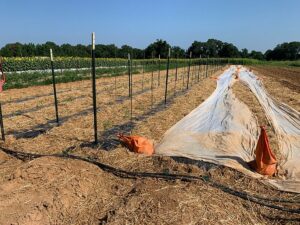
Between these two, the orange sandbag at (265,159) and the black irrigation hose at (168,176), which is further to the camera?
the orange sandbag at (265,159)

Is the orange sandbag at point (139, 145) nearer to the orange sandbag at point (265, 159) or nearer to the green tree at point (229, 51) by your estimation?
the orange sandbag at point (265, 159)

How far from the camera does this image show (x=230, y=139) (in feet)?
17.6

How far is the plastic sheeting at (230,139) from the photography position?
467 cm

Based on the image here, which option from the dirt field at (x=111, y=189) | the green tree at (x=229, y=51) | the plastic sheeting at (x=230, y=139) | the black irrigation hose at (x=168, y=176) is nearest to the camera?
the dirt field at (x=111, y=189)

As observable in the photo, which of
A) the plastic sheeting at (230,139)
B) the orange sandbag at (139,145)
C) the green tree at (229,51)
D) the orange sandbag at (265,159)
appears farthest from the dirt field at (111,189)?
the green tree at (229,51)

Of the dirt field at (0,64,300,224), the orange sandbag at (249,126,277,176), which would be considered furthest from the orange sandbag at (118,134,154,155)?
the orange sandbag at (249,126,277,176)

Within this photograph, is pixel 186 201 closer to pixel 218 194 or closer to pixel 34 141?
pixel 218 194

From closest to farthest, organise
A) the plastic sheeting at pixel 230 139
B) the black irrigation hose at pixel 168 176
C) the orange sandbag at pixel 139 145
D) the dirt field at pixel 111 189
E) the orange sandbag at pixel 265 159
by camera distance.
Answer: the dirt field at pixel 111 189 < the black irrigation hose at pixel 168 176 < the orange sandbag at pixel 265 159 < the plastic sheeting at pixel 230 139 < the orange sandbag at pixel 139 145

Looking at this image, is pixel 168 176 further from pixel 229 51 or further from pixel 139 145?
pixel 229 51

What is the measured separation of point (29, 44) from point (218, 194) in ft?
120

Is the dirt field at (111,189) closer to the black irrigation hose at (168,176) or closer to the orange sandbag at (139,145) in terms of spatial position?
the black irrigation hose at (168,176)

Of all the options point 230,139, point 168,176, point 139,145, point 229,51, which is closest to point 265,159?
point 230,139

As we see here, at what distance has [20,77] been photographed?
1719cm

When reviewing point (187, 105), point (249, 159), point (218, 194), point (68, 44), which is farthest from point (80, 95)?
point (68, 44)
